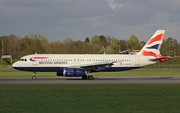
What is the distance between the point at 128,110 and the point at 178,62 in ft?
343

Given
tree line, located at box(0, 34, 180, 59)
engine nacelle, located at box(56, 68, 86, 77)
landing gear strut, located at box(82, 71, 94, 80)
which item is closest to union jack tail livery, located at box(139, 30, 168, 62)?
landing gear strut, located at box(82, 71, 94, 80)

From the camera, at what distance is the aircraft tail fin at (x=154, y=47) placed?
4909 centimetres

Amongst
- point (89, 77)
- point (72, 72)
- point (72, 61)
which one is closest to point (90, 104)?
point (72, 72)

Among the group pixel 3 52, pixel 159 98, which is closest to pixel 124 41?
pixel 3 52

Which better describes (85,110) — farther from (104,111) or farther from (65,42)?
(65,42)

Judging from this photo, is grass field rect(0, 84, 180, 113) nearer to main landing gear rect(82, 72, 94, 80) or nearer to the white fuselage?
main landing gear rect(82, 72, 94, 80)

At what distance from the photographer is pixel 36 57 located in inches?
1795

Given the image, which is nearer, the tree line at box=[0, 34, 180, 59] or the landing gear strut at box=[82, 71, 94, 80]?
the landing gear strut at box=[82, 71, 94, 80]

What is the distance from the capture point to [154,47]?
4941cm

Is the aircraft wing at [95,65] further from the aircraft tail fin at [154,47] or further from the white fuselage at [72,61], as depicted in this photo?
the aircraft tail fin at [154,47]

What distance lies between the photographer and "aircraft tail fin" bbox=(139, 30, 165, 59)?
→ 49094 mm

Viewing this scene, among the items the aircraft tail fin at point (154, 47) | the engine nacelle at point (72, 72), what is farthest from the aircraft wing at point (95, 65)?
the aircraft tail fin at point (154, 47)

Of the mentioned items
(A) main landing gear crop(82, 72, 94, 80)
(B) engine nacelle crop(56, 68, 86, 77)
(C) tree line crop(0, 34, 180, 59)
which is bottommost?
(A) main landing gear crop(82, 72, 94, 80)

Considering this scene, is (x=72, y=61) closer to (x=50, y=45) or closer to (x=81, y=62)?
(x=81, y=62)
